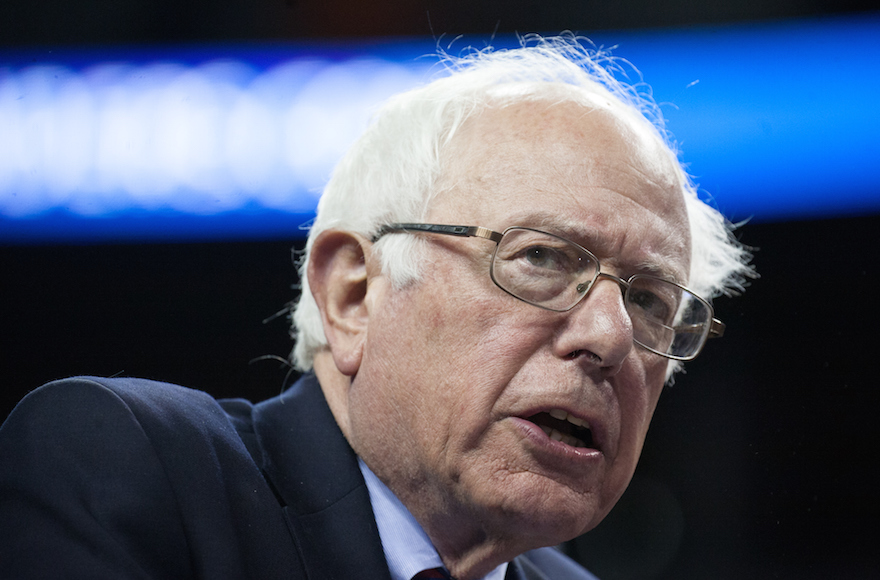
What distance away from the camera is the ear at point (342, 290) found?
156 centimetres

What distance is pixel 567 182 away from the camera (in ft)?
4.82

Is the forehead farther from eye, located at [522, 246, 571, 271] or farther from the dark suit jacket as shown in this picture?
the dark suit jacket

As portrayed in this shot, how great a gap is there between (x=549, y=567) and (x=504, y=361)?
1.08 m

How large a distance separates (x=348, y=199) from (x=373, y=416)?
56 cm

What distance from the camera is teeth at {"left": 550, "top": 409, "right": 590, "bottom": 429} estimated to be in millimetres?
1377

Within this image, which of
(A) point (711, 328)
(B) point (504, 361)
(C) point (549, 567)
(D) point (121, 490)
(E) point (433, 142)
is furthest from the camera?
(C) point (549, 567)

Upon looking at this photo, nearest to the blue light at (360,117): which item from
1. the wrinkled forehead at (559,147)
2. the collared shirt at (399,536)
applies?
the wrinkled forehead at (559,147)

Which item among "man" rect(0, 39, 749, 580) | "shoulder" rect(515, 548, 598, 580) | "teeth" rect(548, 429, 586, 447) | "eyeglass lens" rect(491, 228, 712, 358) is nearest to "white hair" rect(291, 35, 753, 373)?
"man" rect(0, 39, 749, 580)

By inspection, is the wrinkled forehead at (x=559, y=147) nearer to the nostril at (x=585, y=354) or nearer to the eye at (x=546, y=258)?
the eye at (x=546, y=258)

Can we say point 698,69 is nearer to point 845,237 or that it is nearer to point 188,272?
point 845,237

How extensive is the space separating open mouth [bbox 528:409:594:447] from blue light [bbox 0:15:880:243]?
1.31 m

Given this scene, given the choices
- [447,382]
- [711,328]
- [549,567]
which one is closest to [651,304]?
[711,328]

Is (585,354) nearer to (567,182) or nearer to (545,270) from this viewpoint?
(545,270)

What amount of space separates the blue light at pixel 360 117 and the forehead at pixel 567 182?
0.79 metres
